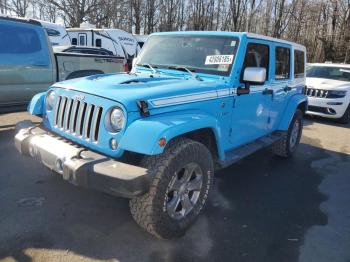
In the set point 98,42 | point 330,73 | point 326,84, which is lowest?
point 326,84

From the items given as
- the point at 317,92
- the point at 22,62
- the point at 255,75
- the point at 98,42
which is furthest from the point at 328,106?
the point at 98,42

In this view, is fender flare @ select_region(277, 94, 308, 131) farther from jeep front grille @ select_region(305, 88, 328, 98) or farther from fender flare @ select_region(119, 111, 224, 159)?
jeep front grille @ select_region(305, 88, 328, 98)

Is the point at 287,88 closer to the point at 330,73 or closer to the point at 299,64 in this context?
the point at 299,64

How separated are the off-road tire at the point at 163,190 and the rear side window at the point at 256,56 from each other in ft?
4.90

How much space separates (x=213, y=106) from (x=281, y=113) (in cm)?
229

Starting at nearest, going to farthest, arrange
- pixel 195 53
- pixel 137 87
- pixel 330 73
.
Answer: pixel 137 87, pixel 195 53, pixel 330 73

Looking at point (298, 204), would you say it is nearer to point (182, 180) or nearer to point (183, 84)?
point (182, 180)

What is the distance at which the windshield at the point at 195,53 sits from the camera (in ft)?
13.1

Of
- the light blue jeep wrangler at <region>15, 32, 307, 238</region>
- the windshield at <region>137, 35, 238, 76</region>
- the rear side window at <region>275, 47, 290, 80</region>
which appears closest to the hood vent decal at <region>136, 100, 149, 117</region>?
the light blue jeep wrangler at <region>15, 32, 307, 238</region>

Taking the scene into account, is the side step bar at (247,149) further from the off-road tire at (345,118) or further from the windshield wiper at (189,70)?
the off-road tire at (345,118)

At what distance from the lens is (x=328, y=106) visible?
Answer: 378 inches

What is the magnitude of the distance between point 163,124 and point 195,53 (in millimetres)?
1646

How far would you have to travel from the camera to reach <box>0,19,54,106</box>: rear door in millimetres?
5836

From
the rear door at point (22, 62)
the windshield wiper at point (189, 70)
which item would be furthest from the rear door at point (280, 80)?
the rear door at point (22, 62)
